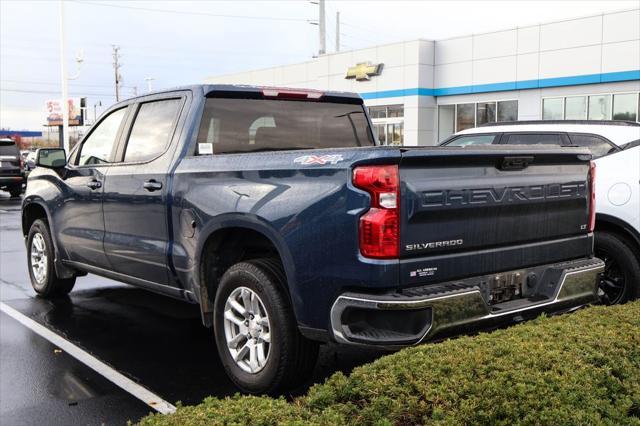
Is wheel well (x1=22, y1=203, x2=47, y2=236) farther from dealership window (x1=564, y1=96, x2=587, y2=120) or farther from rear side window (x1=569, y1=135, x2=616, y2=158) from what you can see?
dealership window (x1=564, y1=96, x2=587, y2=120)

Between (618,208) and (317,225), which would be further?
(618,208)

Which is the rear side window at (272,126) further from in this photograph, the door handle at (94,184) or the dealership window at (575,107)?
the dealership window at (575,107)

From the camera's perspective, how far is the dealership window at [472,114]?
28.8 m

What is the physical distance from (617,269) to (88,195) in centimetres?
475

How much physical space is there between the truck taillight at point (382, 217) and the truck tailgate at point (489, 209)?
1.8 inches

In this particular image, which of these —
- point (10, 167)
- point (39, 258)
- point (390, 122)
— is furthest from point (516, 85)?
point (39, 258)

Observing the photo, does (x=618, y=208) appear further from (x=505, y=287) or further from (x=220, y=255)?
(x=220, y=255)

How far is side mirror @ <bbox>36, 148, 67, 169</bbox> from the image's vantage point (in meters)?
6.50

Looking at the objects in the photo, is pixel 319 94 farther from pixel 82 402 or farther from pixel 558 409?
pixel 558 409

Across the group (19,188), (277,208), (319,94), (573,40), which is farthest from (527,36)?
(277,208)

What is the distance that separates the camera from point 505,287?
404 centimetres

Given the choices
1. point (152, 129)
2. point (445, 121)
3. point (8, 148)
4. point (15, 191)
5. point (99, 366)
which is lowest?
point (99, 366)

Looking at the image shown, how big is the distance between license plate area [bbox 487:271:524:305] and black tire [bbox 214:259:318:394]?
110cm

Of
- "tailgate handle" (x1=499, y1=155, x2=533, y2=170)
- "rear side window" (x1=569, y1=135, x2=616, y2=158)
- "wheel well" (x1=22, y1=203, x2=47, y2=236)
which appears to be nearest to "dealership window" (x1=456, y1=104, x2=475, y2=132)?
"rear side window" (x1=569, y1=135, x2=616, y2=158)
